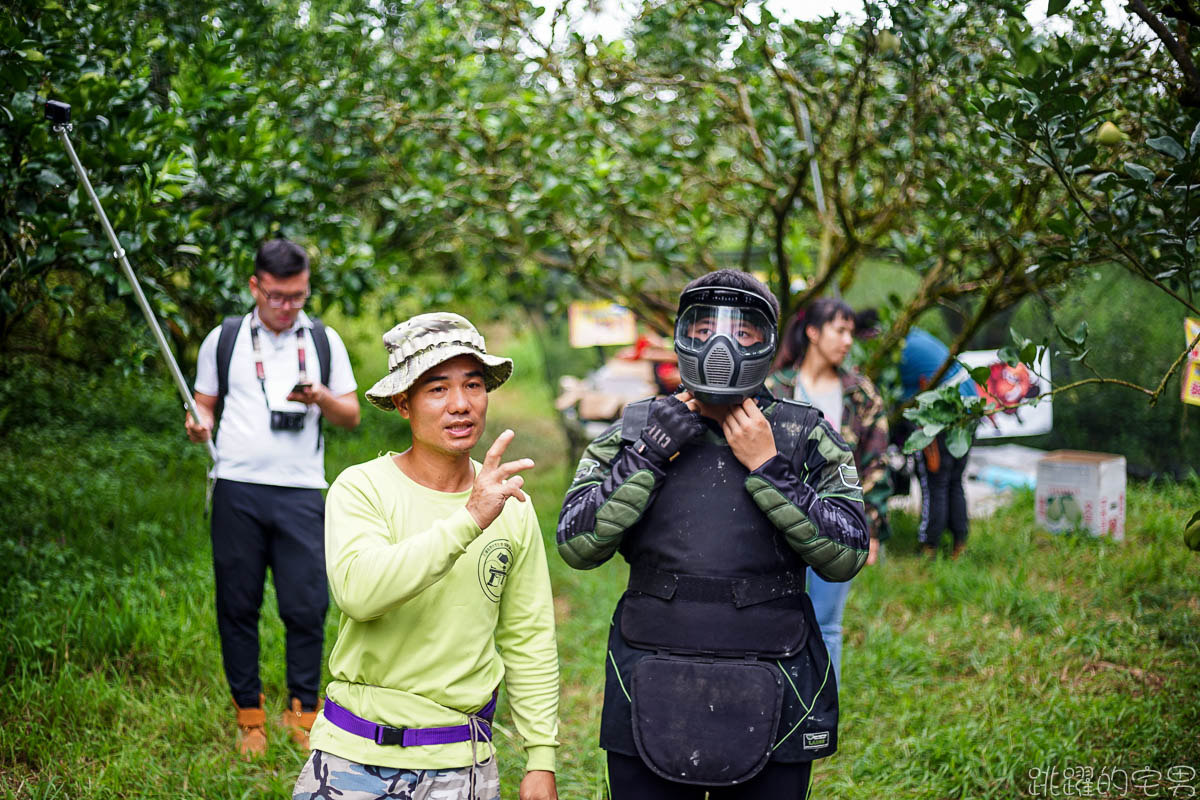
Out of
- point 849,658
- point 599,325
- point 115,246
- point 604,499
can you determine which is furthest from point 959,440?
point 599,325

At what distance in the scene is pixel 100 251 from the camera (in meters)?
3.93

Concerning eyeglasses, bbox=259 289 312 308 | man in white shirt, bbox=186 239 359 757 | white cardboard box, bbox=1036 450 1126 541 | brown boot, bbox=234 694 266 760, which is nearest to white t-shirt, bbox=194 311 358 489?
man in white shirt, bbox=186 239 359 757

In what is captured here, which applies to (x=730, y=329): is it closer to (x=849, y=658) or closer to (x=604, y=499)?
(x=604, y=499)

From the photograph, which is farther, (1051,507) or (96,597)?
(1051,507)

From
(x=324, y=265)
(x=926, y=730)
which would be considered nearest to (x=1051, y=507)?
(x=926, y=730)

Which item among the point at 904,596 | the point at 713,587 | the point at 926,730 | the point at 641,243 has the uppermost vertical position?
the point at 641,243

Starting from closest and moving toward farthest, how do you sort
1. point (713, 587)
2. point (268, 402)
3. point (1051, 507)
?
point (713, 587) → point (268, 402) → point (1051, 507)

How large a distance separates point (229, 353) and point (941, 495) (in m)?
4.15

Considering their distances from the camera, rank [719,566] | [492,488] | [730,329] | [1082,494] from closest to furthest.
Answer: [492,488], [719,566], [730,329], [1082,494]

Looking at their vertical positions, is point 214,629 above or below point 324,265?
below

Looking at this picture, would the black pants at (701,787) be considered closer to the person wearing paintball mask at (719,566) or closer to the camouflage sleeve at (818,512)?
the person wearing paintball mask at (719,566)

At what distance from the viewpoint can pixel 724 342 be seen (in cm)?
234

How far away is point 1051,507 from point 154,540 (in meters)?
5.38

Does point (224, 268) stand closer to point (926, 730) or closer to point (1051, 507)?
point (926, 730)
